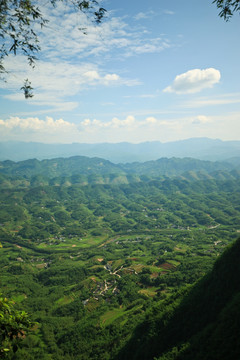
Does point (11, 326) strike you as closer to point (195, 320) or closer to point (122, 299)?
point (195, 320)

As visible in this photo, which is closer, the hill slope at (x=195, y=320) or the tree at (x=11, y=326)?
the tree at (x=11, y=326)

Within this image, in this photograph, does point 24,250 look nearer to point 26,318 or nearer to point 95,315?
point 95,315

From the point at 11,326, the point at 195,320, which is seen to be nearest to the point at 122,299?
the point at 195,320

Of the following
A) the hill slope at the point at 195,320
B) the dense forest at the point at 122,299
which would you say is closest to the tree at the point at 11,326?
the dense forest at the point at 122,299

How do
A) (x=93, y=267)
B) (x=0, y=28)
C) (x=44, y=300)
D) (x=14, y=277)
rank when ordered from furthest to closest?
1. (x=93, y=267)
2. (x=14, y=277)
3. (x=44, y=300)
4. (x=0, y=28)

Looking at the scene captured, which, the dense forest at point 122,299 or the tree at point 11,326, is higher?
the tree at point 11,326

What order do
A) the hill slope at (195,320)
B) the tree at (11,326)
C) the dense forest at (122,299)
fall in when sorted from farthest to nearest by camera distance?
1. the dense forest at (122,299)
2. the hill slope at (195,320)
3. the tree at (11,326)

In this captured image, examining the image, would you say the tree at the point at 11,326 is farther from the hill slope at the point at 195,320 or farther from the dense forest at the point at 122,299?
the hill slope at the point at 195,320

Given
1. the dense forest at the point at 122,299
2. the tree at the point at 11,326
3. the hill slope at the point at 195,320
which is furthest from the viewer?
the dense forest at the point at 122,299

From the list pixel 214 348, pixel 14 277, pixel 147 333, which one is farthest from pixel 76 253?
pixel 214 348

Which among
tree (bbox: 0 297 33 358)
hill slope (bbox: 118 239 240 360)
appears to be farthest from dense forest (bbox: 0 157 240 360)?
hill slope (bbox: 118 239 240 360)

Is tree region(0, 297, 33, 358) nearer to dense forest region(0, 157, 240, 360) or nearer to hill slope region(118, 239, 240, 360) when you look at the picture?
dense forest region(0, 157, 240, 360)
